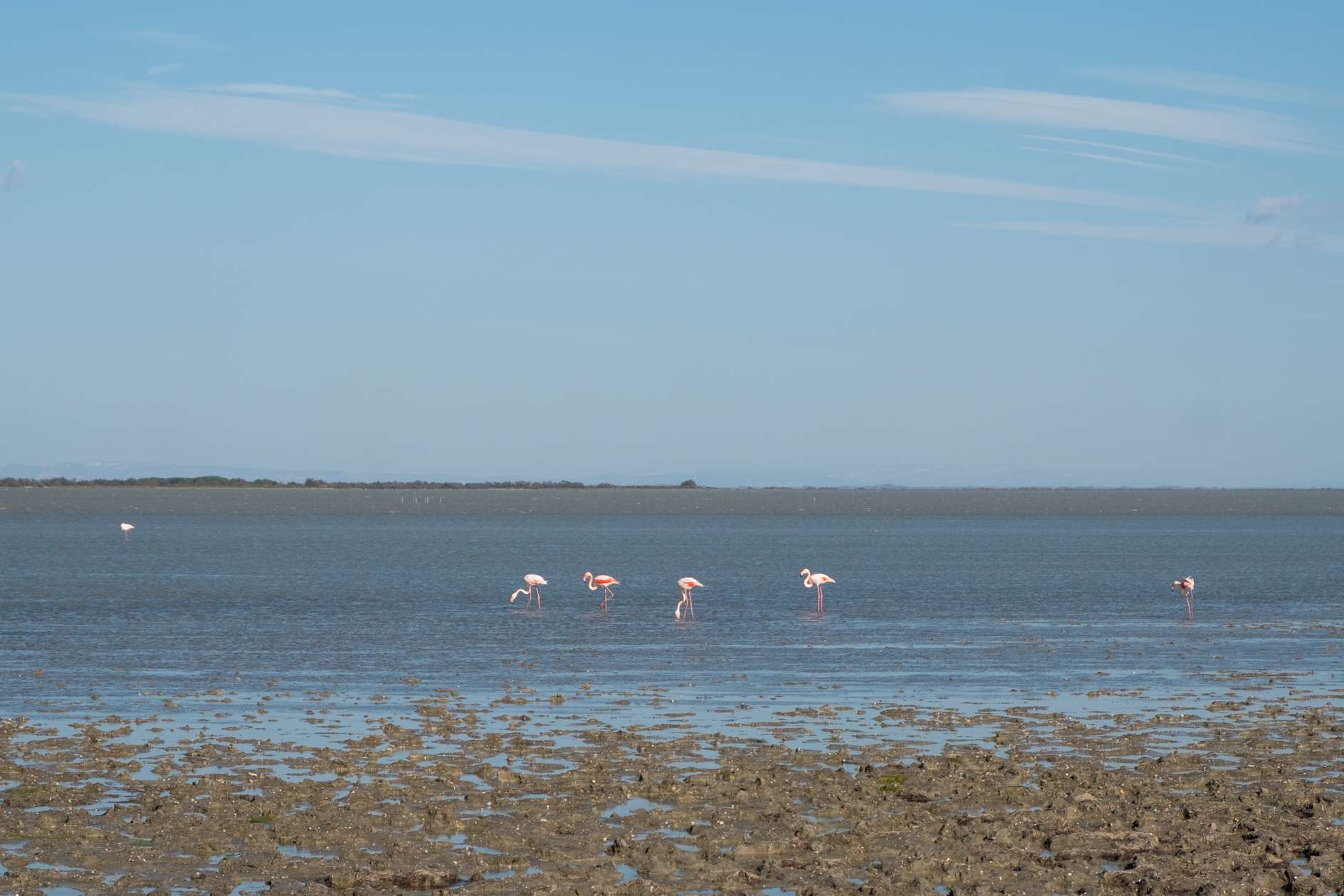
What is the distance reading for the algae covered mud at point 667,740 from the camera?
1247 centimetres

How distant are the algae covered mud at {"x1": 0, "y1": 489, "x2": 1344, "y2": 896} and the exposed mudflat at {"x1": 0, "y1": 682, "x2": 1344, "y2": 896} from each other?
5 centimetres

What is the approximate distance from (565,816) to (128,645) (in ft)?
56.9

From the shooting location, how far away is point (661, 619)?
3584 centimetres

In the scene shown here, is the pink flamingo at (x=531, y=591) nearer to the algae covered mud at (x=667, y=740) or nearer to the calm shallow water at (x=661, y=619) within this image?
the calm shallow water at (x=661, y=619)

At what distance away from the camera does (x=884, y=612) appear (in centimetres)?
3794

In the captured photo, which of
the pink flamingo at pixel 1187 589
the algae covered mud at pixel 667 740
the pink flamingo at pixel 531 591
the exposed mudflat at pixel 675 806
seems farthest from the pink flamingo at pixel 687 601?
the exposed mudflat at pixel 675 806

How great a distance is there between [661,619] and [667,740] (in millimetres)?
17648

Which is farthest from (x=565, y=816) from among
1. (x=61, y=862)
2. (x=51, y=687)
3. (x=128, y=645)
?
(x=128, y=645)

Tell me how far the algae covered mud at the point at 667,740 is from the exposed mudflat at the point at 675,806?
47mm

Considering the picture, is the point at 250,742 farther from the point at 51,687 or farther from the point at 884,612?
the point at 884,612

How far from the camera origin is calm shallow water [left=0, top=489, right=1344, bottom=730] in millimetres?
24109

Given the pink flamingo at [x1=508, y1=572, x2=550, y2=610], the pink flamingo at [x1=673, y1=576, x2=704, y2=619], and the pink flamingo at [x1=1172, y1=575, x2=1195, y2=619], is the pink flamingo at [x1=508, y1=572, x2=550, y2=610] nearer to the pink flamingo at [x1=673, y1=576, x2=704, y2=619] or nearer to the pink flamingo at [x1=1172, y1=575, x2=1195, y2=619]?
the pink flamingo at [x1=673, y1=576, x2=704, y2=619]

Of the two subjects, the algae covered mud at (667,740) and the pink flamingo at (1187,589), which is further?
the pink flamingo at (1187,589)

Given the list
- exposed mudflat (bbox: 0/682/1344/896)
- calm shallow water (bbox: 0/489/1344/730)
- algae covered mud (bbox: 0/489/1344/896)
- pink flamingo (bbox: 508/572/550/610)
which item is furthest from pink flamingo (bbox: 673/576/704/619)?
exposed mudflat (bbox: 0/682/1344/896)
